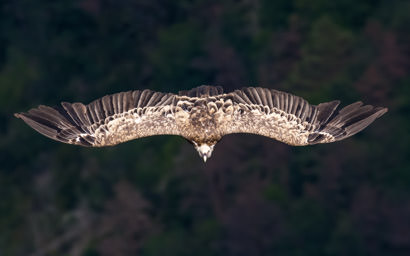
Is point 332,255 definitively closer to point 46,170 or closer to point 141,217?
point 141,217

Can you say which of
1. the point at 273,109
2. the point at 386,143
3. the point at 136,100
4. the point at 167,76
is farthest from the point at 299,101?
the point at 167,76

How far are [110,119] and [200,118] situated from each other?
6.97ft

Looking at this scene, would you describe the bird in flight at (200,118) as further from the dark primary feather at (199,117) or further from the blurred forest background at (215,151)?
the blurred forest background at (215,151)

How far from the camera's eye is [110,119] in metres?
28.7

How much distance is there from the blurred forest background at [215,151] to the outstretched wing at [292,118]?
43.6 m

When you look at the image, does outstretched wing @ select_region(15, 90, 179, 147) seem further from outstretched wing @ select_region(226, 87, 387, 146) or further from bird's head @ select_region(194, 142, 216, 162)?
outstretched wing @ select_region(226, 87, 387, 146)

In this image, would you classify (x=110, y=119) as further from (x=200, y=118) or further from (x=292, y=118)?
(x=292, y=118)

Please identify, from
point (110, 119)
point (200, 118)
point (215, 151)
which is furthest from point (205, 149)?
point (215, 151)

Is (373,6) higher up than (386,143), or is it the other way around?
(373,6)

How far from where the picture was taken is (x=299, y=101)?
29.3 metres

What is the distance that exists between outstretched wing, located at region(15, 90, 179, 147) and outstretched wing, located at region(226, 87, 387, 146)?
5.48ft

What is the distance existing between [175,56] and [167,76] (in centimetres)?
279

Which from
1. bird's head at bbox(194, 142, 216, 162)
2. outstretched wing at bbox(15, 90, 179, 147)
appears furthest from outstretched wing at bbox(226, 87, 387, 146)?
outstretched wing at bbox(15, 90, 179, 147)

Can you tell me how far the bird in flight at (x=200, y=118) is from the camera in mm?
28516
